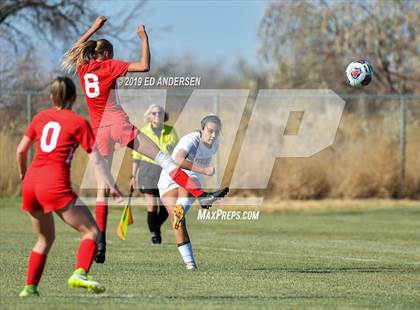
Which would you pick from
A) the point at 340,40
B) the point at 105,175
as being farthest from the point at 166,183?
the point at 340,40

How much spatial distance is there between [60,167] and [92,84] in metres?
3.35

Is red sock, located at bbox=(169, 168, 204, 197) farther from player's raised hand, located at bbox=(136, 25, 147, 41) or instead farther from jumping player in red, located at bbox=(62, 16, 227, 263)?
player's raised hand, located at bbox=(136, 25, 147, 41)

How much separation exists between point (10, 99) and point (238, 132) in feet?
20.4

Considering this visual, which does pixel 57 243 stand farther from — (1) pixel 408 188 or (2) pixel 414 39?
(2) pixel 414 39

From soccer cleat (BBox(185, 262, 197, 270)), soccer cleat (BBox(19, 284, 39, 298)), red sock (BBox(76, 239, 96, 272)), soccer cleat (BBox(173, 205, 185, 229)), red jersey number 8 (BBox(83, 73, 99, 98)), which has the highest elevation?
red sock (BBox(76, 239, 96, 272))

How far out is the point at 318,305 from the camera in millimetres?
8898

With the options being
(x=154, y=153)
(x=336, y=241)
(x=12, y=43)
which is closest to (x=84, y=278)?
(x=154, y=153)

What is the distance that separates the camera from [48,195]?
845 centimetres

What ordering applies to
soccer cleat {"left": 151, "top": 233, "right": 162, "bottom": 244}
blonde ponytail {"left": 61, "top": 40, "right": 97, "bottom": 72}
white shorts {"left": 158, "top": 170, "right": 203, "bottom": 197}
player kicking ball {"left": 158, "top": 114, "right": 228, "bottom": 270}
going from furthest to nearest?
soccer cleat {"left": 151, "top": 233, "right": 162, "bottom": 244} < white shorts {"left": 158, "top": 170, "right": 203, "bottom": 197} < player kicking ball {"left": 158, "top": 114, "right": 228, "bottom": 270} < blonde ponytail {"left": 61, "top": 40, "right": 97, "bottom": 72}

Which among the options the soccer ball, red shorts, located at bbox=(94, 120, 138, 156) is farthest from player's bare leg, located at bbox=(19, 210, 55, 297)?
the soccer ball

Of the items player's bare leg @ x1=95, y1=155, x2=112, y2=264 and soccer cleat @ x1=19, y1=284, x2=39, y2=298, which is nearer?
soccer cleat @ x1=19, y1=284, x2=39, y2=298

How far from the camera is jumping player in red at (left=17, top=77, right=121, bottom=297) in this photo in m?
8.49

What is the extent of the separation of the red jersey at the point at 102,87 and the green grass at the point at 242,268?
1.83 meters

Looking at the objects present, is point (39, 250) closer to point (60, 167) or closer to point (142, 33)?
point (60, 167)
